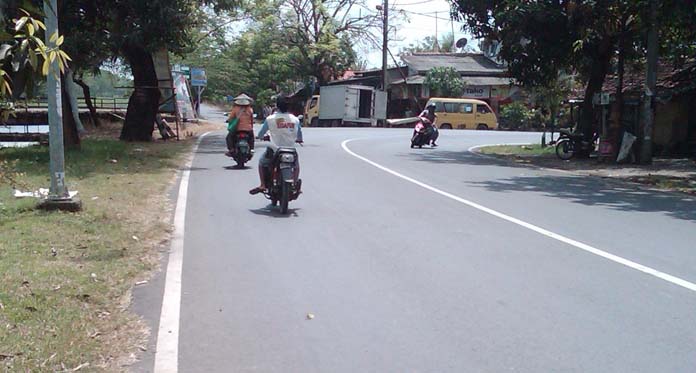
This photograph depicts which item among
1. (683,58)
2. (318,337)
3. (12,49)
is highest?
(683,58)

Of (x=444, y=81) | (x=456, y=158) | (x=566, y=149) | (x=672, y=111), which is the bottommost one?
(x=456, y=158)

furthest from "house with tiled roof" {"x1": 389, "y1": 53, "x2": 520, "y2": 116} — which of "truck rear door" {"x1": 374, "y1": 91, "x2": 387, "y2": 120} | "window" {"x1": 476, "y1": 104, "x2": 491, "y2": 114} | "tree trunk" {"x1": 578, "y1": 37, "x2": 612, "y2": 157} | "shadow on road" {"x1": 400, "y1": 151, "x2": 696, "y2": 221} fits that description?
"shadow on road" {"x1": 400, "y1": 151, "x2": 696, "y2": 221}

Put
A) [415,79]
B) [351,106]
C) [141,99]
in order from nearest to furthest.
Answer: [141,99], [351,106], [415,79]

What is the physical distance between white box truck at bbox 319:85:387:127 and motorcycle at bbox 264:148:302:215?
35.0 m

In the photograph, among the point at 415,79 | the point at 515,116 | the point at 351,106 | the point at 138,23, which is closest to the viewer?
the point at 138,23

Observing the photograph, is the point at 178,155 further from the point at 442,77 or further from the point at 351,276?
the point at 442,77

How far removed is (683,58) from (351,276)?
808 inches

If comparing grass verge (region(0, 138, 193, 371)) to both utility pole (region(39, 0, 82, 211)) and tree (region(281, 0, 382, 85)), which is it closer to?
utility pole (region(39, 0, 82, 211))

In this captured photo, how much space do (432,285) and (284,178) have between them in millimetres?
4187

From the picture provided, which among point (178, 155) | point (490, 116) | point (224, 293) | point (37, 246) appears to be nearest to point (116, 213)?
point (37, 246)

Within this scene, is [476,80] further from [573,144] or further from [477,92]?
[573,144]

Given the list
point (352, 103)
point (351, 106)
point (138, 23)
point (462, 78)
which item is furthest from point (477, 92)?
point (138, 23)

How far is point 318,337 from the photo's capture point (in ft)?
17.2

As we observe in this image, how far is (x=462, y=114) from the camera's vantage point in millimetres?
45062
